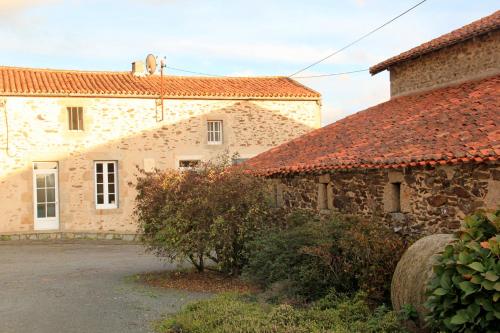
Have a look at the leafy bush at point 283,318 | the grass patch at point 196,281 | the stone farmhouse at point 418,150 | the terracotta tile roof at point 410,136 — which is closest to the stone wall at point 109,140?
the stone farmhouse at point 418,150

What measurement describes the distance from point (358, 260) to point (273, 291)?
1.50 meters

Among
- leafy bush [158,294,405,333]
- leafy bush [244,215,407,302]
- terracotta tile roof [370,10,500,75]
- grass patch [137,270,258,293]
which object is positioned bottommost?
grass patch [137,270,258,293]

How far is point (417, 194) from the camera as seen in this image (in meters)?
8.95

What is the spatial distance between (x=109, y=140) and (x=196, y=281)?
11.0 m

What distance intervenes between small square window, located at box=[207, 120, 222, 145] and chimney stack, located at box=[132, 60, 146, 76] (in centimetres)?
371

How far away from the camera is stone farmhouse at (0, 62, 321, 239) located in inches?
797

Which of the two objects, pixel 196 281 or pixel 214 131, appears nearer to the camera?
pixel 196 281

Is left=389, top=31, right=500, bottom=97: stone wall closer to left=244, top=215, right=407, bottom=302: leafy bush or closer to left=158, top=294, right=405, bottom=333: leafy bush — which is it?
left=244, top=215, right=407, bottom=302: leafy bush

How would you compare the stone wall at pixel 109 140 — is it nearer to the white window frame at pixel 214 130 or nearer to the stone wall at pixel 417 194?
the white window frame at pixel 214 130

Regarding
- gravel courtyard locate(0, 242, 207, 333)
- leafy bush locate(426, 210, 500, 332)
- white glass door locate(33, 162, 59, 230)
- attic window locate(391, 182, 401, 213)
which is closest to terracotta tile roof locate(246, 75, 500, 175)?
attic window locate(391, 182, 401, 213)

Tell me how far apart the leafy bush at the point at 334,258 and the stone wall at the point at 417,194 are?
1.37ft

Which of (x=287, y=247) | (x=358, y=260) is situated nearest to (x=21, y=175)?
(x=287, y=247)

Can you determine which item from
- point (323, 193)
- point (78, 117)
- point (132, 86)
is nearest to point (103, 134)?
point (78, 117)

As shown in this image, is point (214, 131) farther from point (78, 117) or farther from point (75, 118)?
point (75, 118)
